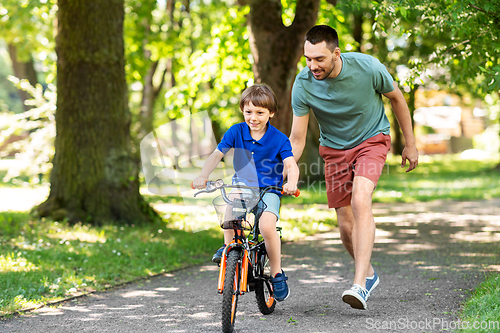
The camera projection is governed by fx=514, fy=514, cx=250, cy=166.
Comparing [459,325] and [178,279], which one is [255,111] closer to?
[459,325]

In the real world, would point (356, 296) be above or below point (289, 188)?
below

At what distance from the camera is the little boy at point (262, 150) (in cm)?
369

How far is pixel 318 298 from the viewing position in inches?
180

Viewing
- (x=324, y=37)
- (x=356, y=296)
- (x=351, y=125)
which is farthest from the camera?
(x=351, y=125)

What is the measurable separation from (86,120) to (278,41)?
3180mm

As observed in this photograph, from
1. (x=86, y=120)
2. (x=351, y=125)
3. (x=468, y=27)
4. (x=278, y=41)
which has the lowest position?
(x=351, y=125)

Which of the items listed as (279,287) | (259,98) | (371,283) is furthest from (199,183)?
(371,283)

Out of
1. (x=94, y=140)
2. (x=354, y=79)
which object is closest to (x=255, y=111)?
(x=354, y=79)

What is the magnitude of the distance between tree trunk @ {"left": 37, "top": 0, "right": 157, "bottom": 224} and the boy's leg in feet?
15.4

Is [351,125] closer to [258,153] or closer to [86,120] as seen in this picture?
[258,153]

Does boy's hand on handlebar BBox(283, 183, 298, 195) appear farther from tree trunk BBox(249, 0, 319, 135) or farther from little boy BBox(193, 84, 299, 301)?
tree trunk BBox(249, 0, 319, 135)

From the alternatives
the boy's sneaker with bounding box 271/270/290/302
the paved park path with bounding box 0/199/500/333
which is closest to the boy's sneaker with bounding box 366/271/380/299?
the paved park path with bounding box 0/199/500/333

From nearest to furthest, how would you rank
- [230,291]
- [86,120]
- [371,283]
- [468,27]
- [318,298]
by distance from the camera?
[230,291] < [371,283] < [318,298] < [468,27] < [86,120]

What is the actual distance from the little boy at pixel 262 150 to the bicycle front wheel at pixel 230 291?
0.21 metres
